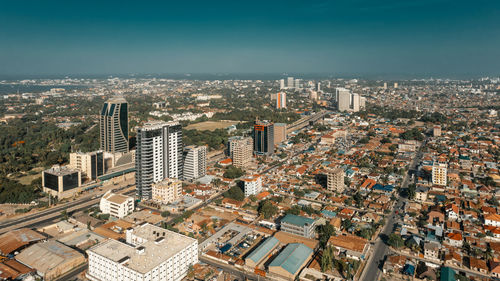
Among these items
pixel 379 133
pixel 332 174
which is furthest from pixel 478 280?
pixel 379 133

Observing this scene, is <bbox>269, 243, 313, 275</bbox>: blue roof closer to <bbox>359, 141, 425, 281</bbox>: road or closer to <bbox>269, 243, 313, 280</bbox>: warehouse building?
<bbox>269, 243, 313, 280</bbox>: warehouse building

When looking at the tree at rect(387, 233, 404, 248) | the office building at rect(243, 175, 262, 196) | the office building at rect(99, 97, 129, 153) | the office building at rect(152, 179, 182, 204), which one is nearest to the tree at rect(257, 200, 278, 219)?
the office building at rect(243, 175, 262, 196)

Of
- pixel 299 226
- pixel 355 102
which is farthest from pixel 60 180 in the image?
pixel 355 102

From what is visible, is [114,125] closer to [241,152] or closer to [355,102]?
[241,152]

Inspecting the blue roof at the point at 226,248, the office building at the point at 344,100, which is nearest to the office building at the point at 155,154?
the blue roof at the point at 226,248

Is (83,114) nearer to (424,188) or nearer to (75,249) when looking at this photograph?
(75,249)
